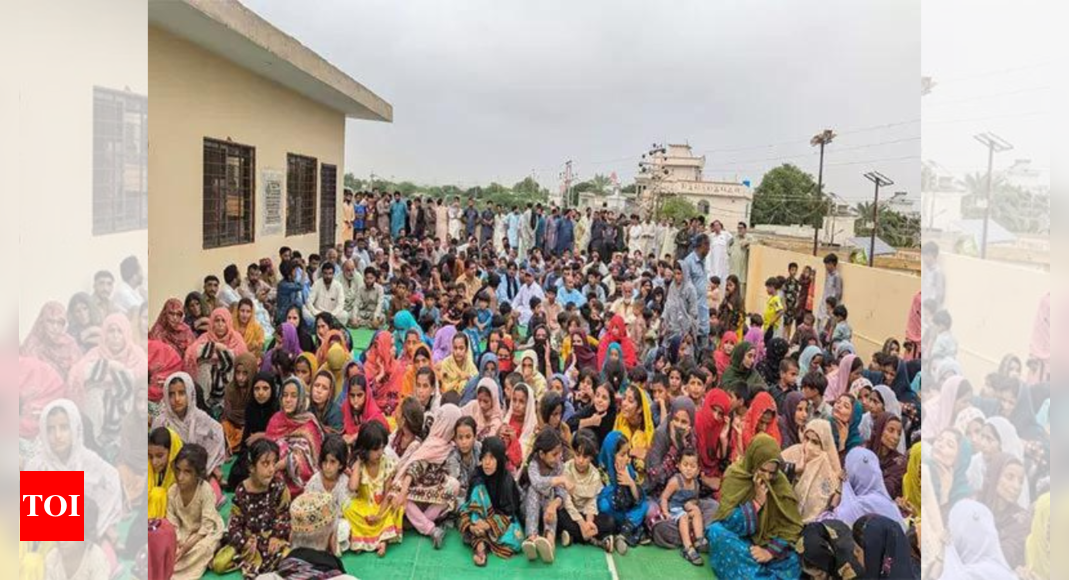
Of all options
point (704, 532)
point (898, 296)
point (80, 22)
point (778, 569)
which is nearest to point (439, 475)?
point (704, 532)

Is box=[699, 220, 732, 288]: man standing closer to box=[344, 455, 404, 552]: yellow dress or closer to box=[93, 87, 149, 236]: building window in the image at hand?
box=[344, 455, 404, 552]: yellow dress

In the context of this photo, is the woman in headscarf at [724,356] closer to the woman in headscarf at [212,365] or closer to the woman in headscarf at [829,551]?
the woman in headscarf at [829,551]

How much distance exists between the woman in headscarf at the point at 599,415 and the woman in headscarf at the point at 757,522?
911mm

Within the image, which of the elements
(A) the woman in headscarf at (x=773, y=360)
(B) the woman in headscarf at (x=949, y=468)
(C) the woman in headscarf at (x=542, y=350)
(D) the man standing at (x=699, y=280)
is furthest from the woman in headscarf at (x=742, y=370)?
(B) the woman in headscarf at (x=949, y=468)

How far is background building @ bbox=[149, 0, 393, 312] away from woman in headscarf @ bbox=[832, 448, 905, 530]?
4709mm

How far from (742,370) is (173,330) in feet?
11.9

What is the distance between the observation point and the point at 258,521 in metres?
3.56

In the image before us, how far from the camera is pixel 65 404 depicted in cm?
300

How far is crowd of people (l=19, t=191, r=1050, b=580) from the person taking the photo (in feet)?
9.24

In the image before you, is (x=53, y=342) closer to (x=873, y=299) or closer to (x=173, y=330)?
(x=173, y=330)

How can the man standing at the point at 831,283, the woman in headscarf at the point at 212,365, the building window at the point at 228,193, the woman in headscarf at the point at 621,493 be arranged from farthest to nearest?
the man standing at the point at 831,283
the building window at the point at 228,193
the woman in headscarf at the point at 212,365
the woman in headscarf at the point at 621,493

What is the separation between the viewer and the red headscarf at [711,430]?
4477 millimetres

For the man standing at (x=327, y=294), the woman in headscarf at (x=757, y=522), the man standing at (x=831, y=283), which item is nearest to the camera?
the woman in headscarf at (x=757, y=522)

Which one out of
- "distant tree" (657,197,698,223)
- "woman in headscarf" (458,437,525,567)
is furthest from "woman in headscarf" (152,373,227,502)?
"distant tree" (657,197,698,223)
